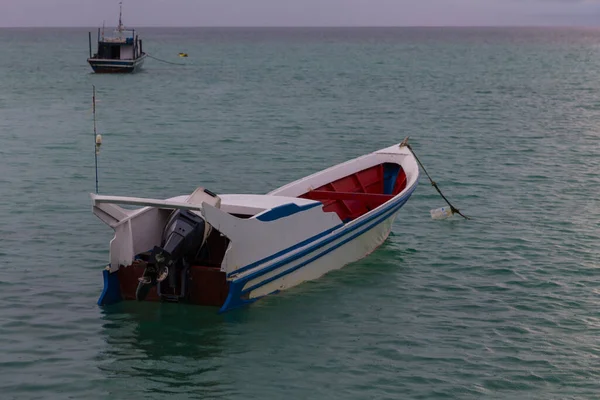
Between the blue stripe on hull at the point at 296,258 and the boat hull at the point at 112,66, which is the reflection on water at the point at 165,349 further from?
the boat hull at the point at 112,66

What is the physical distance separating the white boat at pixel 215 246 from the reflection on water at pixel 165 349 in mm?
310

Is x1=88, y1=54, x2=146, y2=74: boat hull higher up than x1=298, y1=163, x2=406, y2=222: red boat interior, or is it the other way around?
x1=88, y1=54, x2=146, y2=74: boat hull

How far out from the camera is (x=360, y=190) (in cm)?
2064

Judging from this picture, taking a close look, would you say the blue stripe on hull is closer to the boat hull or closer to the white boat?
the white boat

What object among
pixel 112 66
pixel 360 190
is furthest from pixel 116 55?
pixel 360 190

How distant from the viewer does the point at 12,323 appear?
14445 millimetres

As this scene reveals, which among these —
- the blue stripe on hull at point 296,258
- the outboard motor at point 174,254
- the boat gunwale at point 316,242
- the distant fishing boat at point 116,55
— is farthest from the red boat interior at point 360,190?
the distant fishing boat at point 116,55

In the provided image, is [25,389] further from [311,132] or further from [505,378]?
[311,132]

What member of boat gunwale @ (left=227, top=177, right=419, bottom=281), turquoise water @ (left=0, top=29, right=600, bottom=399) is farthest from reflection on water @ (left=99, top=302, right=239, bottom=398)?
boat gunwale @ (left=227, top=177, right=419, bottom=281)

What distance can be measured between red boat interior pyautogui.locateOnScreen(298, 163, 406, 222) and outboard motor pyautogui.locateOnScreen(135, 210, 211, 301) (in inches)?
181

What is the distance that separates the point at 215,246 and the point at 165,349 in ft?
8.21

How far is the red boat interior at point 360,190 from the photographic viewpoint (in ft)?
61.2

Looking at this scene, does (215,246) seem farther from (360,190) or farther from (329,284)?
(360,190)

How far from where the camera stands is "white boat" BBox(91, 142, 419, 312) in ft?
46.5
